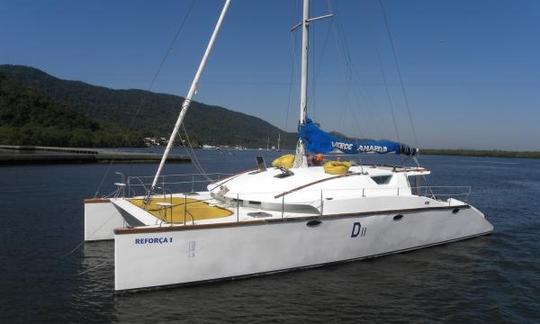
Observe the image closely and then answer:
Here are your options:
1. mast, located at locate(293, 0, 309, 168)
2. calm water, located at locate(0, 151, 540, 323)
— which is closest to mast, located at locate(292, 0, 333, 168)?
mast, located at locate(293, 0, 309, 168)

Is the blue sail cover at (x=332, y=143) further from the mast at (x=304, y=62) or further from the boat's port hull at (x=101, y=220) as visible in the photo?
the boat's port hull at (x=101, y=220)

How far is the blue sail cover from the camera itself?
14.3 meters

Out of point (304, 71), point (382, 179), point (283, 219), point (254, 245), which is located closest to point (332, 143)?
point (382, 179)

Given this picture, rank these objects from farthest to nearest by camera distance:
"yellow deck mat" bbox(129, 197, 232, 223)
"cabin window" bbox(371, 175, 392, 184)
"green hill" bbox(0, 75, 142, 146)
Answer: "green hill" bbox(0, 75, 142, 146), "cabin window" bbox(371, 175, 392, 184), "yellow deck mat" bbox(129, 197, 232, 223)

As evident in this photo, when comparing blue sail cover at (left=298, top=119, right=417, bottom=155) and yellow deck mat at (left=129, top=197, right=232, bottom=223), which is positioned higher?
blue sail cover at (left=298, top=119, right=417, bottom=155)

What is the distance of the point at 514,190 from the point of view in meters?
34.4

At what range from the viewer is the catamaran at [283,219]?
973 cm

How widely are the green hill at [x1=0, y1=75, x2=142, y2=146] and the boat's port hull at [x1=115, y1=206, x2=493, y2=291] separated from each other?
9284 centimetres

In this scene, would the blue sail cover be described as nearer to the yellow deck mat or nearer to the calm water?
the calm water

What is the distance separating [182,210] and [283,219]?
275 centimetres

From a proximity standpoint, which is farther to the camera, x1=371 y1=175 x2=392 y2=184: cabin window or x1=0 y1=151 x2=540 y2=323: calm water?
x1=371 y1=175 x2=392 y2=184: cabin window

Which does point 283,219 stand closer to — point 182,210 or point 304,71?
point 182,210

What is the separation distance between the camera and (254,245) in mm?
10570

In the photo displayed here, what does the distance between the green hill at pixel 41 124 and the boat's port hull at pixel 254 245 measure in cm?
9284
